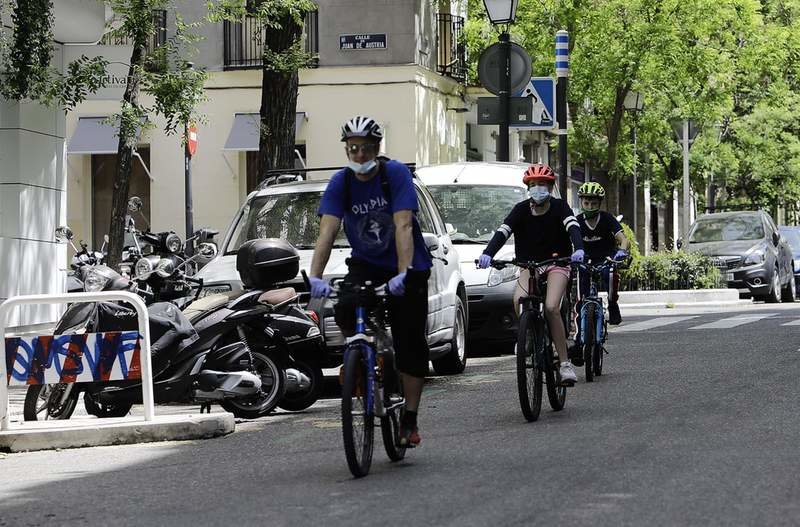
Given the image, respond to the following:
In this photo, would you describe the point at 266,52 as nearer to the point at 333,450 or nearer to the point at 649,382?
the point at 649,382

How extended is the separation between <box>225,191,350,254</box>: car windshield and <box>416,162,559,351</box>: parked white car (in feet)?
7.18

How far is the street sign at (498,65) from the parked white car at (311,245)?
231 inches

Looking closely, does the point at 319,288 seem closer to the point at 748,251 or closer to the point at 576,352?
the point at 576,352

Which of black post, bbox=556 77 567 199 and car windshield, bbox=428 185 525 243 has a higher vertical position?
black post, bbox=556 77 567 199

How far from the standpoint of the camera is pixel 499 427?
10750 millimetres

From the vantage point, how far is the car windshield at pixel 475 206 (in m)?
18.2

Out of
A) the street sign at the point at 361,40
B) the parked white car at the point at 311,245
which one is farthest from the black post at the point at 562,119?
the street sign at the point at 361,40

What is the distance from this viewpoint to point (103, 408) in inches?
473

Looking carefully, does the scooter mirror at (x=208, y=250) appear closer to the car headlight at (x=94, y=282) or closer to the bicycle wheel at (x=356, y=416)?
the car headlight at (x=94, y=282)

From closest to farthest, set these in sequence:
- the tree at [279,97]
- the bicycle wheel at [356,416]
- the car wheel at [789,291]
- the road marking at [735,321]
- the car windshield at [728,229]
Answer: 1. the bicycle wheel at [356,416]
2. the tree at [279,97]
3. the road marking at [735,321]
4. the car windshield at [728,229]
5. the car wheel at [789,291]

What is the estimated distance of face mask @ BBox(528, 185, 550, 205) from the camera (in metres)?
11.6

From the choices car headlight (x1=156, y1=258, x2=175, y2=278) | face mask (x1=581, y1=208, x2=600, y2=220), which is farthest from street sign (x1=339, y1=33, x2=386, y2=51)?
car headlight (x1=156, y1=258, x2=175, y2=278)

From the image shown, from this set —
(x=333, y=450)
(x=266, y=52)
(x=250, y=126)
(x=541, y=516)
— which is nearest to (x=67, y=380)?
(x=333, y=450)

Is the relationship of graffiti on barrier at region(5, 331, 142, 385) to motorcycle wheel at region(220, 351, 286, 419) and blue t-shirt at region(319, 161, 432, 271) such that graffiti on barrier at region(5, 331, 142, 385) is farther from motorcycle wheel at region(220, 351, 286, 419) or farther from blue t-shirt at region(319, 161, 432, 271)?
blue t-shirt at region(319, 161, 432, 271)
